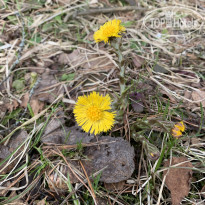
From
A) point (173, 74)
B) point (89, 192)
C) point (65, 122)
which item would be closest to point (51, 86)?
point (65, 122)

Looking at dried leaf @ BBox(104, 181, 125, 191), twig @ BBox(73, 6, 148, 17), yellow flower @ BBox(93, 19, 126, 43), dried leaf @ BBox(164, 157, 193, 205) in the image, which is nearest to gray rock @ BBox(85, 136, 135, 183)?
dried leaf @ BBox(104, 181, 125, 191)

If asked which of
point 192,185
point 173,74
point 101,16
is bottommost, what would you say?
point 192,185

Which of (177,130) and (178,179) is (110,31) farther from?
(178,179)

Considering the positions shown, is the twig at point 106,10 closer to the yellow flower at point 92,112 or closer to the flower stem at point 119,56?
the flower stem at point 119,56

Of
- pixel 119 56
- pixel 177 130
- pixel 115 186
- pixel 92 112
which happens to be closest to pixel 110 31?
pixel 119 56

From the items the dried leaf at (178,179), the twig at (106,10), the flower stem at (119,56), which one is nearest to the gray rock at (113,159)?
the dried leaf at (178,179)

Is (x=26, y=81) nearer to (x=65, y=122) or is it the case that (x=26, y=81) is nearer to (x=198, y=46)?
(x=65, y=122)

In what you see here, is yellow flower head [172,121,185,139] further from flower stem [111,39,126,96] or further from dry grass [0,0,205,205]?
flower stem [111,39,126,96]
